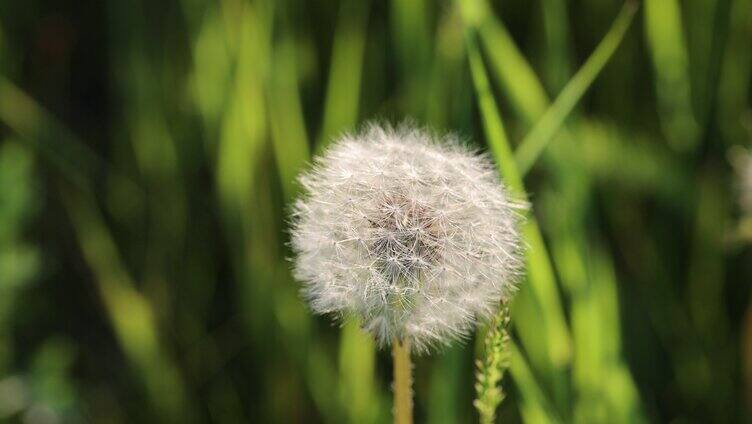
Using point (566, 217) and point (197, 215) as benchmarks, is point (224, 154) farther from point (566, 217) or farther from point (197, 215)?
point (566, 217)

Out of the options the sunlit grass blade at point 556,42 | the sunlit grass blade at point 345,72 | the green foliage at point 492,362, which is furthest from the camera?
the sunlit grass blade at point 345,72

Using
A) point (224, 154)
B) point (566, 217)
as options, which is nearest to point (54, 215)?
point (224, 154)

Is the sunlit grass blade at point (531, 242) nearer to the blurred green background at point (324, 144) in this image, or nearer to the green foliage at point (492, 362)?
the blurred green background at point (324, 144)

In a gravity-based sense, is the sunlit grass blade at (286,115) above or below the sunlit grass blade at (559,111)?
above

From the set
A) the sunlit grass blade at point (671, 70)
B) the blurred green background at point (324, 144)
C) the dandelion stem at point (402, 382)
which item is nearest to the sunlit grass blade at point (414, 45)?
the blurred green background at point (324, 144)

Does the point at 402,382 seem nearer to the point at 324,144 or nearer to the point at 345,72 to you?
the point at 324,144

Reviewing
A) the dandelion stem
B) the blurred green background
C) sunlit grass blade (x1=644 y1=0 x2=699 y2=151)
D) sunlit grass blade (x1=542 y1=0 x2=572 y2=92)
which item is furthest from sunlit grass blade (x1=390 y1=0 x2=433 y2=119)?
the dandelion stem

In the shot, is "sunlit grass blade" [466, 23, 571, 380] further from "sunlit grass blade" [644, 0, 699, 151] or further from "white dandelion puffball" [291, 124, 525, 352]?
"sunlit grass blade" [644, 0, 699, 151]

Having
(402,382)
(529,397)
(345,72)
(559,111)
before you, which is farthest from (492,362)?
(345,72)
